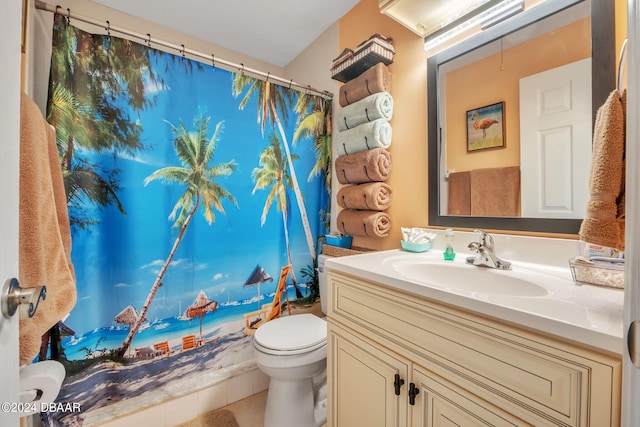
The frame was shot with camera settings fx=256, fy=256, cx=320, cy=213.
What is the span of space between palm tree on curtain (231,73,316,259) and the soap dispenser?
3.03 feet

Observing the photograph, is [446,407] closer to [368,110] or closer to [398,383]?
[398,383]

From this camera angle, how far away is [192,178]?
1391 mm

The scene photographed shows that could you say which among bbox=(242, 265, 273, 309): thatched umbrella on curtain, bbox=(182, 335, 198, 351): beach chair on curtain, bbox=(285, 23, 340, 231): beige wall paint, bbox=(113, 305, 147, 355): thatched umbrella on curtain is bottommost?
bbox=(182, 335, 198, 351): beach chair on curtain

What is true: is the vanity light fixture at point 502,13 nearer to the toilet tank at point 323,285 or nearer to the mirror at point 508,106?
the mirror at point 508,106

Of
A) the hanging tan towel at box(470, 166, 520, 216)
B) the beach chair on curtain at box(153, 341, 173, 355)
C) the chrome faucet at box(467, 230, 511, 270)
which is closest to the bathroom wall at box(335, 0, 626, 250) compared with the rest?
the hanging tan towel at box(470, 166, 520, 216)

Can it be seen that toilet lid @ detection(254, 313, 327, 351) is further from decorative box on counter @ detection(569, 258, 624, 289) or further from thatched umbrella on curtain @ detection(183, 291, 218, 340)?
decorative box on counter @ detection(569, 258, 624, 289)

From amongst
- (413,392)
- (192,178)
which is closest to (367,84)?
(192,178)

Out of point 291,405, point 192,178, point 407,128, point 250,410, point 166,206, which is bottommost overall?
point 250,410

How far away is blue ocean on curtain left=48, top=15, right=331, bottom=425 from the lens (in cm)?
113

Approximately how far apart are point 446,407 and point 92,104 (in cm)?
174

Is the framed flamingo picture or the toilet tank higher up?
the framed flamingo picture

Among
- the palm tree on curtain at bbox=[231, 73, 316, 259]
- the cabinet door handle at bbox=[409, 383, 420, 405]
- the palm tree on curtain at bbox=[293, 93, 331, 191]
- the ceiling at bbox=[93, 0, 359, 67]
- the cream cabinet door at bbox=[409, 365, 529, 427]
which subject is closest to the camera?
the cream cabinet door at bbox=[409, 365, 529, 427]

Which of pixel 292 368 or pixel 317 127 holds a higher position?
pixel 317 127

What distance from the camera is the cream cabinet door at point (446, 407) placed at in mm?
586
